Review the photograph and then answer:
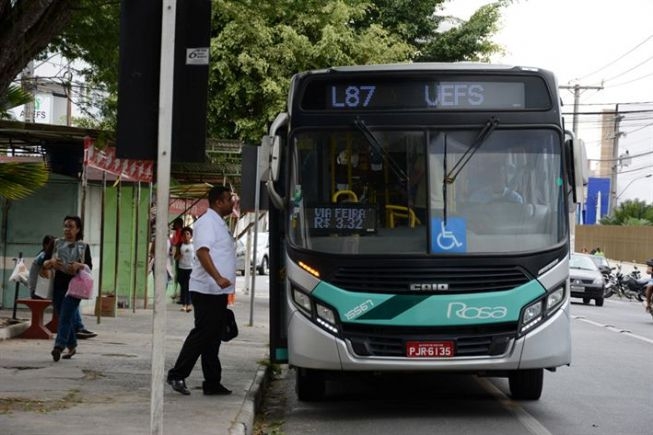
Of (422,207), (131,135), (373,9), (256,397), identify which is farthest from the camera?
(373,9)

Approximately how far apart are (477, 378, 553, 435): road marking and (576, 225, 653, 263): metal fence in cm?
5033

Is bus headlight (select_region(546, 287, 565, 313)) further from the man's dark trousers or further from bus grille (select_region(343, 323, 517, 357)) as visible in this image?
the man's dark trousers

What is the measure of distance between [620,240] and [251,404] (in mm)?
57612

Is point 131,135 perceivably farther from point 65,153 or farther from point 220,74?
point 220,74

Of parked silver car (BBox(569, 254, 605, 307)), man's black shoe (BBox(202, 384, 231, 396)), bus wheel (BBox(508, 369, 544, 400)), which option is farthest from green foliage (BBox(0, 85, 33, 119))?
parked silver car (BBox(569, 254, 605, 307))

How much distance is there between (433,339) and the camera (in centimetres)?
988

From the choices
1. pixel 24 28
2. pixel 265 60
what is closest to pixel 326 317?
pixel 24 28

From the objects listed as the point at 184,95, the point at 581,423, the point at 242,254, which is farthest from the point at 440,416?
the point at 242,254

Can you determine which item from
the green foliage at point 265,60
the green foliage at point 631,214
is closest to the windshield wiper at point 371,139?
the green foliage at point 265,60

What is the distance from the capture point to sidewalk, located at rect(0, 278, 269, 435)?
895 cm

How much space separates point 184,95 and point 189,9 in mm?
556

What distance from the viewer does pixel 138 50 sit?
23.7 feet

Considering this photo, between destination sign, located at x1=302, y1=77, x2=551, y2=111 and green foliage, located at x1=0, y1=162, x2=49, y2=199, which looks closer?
destination sign, located at x1=302, y1=77, x2=551, y2=111

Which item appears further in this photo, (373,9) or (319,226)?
(373,9)
